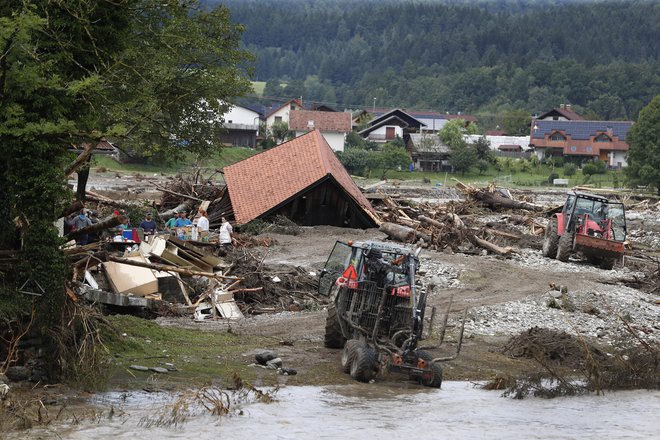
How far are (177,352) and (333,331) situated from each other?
2761 mm

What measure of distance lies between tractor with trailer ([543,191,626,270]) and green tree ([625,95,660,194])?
4267cm

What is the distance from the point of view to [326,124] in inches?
3846

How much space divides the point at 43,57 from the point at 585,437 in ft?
29.5

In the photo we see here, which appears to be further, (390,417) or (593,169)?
(593,169)

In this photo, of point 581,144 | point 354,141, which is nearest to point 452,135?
point 354,141

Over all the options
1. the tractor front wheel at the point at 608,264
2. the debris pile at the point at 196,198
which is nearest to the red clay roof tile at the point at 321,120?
the debris pile at the point at 196,198

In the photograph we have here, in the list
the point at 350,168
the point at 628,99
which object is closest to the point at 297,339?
the point at 350,168

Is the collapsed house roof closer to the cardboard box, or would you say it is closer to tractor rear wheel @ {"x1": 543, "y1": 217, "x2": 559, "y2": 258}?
tractor rear wheel @ {"x1": 543, "y1": 217, "x2": 559, "y2": 258}

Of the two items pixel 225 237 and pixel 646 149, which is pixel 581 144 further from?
pixel 225 237

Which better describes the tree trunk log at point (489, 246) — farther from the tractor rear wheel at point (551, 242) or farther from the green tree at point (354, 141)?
the green tree at point (354, 141)

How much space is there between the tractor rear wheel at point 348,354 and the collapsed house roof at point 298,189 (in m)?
18.7

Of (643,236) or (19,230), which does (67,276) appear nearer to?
(19,230)

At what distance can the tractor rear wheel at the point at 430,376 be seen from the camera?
16.0 m

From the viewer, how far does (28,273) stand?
45.5 ft
